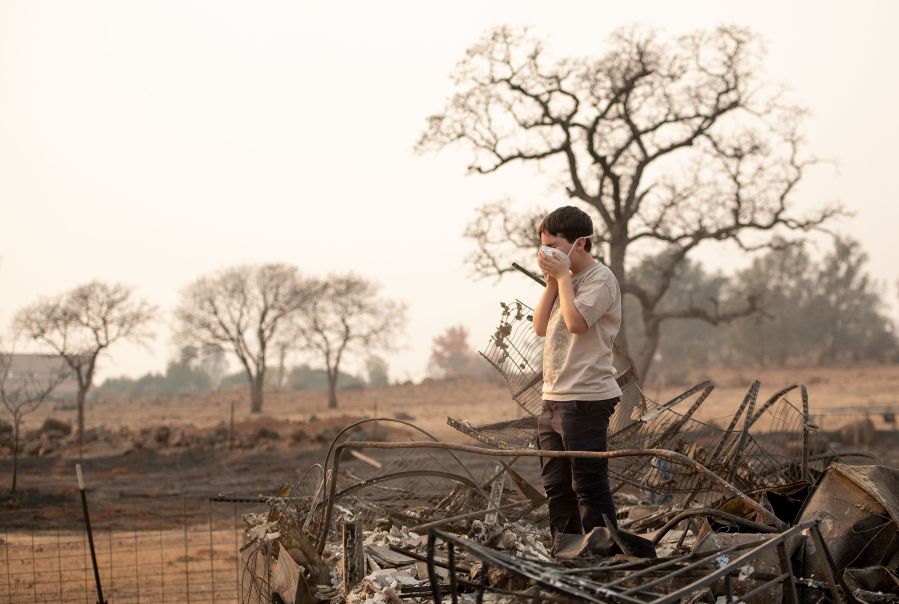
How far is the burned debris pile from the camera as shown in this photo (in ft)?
8.71

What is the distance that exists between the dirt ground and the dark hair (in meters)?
6.87

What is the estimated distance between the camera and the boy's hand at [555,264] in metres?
3.52

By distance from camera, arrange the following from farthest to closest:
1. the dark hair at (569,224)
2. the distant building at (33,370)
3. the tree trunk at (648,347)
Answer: the tree trunk at (648,347) → the distant building at (33,370) → the dark hair at (569,224)

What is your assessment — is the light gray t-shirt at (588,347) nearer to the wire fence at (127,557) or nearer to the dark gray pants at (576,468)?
the dark gray pants at (576,468)

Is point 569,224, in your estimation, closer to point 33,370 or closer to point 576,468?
point 576,468

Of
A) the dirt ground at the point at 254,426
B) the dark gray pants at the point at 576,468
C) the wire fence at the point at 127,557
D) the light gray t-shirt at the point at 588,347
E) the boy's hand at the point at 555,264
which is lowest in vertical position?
the wire fence at the point at 127,557

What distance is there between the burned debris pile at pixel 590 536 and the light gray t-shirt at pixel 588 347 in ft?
1.04

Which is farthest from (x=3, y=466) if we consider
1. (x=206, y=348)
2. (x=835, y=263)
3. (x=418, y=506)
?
(x=835, y=263)

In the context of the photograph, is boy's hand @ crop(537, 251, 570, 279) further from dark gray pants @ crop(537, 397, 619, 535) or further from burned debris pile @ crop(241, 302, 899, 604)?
burned debris pile @ crop(241, 302, 899, 604)

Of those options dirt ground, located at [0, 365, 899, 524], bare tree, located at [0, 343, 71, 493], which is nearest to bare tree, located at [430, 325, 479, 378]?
dirt ground, located at [0, 365, 899, 524]

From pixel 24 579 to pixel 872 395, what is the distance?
27.6m

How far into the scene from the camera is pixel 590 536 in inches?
124

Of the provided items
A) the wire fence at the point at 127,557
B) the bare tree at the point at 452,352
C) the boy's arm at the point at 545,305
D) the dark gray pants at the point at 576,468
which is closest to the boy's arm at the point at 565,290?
the boy's arm at the point at 545,305

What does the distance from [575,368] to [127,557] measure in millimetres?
7735
